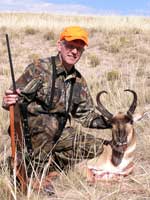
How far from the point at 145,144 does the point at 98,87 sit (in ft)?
13.9

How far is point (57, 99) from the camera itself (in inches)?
205

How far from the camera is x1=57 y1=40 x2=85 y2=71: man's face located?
5093 mm

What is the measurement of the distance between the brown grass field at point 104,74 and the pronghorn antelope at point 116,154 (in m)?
0.12

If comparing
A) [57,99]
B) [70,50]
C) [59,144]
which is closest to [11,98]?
[57,99]

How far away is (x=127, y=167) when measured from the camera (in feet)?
17.7

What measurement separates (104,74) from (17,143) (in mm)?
7932

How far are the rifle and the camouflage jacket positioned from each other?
1.15 feet

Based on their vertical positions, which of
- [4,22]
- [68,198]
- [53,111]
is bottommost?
[68,198]

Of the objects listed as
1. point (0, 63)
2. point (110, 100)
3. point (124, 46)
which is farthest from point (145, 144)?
point (124, 46)

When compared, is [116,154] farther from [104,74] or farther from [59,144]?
[104,74]

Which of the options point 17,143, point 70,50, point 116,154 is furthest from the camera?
point 116,154

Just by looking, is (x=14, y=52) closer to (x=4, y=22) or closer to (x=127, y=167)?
(x=4, y=22)

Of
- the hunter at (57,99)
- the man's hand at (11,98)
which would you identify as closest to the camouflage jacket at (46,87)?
the hunter at (57,99)

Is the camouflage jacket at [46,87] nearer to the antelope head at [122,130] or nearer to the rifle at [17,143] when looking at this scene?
the rifle at [17,143]
